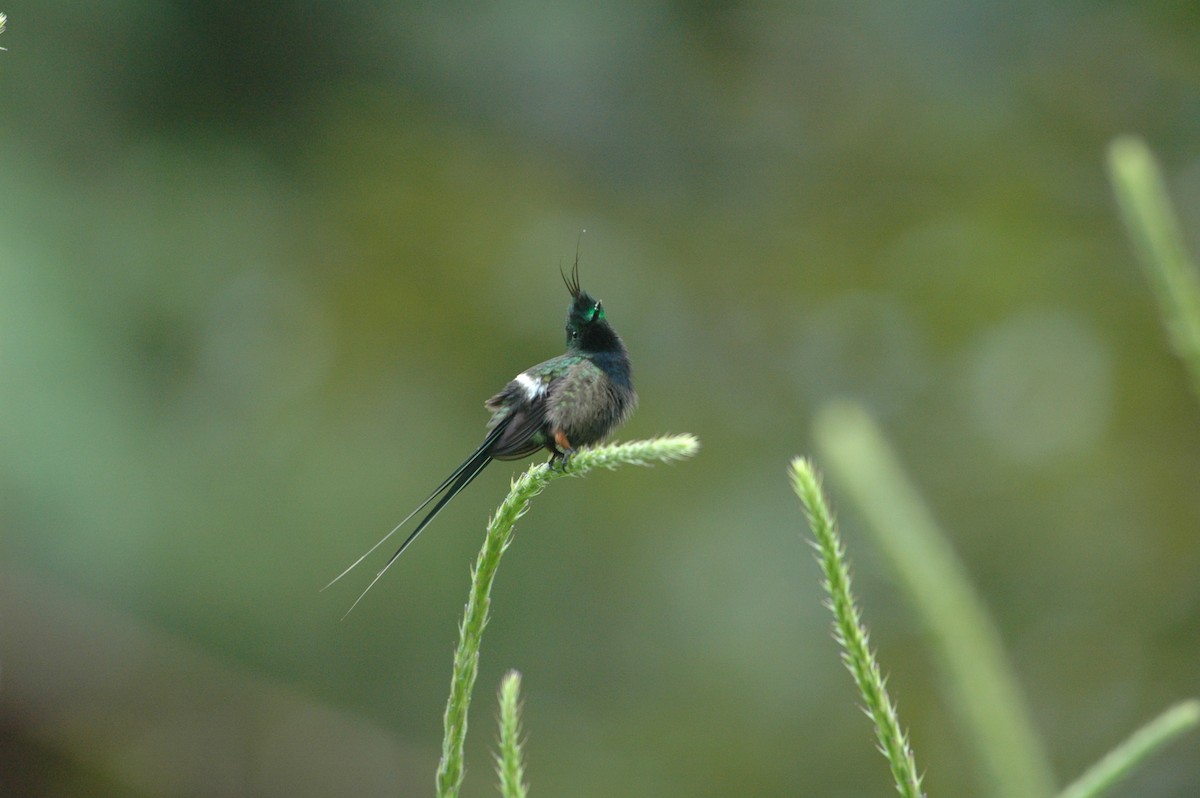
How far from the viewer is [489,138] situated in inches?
295

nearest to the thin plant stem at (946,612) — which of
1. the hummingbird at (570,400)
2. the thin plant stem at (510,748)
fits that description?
the thin plant stem at (510,748)

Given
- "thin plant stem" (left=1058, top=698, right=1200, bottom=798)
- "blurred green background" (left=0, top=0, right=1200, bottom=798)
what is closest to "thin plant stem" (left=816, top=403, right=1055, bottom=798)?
"thin plant stem" (left=1058, top=698, right=1200, bottom=798)

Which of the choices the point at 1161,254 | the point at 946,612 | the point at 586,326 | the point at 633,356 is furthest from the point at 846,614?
the point at 633,356

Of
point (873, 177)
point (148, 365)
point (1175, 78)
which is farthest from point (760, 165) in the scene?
point (148, 365)

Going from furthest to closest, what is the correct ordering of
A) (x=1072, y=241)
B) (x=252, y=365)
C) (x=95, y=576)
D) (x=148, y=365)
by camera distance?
(x=1072, y=241) < (x=252, y=365) < (x=148, y=365) < (x=95, y=576)

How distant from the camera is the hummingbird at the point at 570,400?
8.16 feet

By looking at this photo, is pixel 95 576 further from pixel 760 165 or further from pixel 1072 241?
pixel 1072 241

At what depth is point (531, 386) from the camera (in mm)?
2609

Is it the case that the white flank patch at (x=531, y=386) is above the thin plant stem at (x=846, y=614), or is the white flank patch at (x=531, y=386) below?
above

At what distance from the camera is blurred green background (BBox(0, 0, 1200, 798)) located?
6.48 m

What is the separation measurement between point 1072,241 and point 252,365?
5.23 metres

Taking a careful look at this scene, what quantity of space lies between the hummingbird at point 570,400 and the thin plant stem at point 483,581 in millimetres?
744

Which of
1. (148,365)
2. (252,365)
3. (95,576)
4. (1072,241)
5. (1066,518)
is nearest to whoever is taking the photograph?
(95,576)

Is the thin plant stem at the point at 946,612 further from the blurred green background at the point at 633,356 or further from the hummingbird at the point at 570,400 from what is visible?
the blurred green background at the point at 633,356
